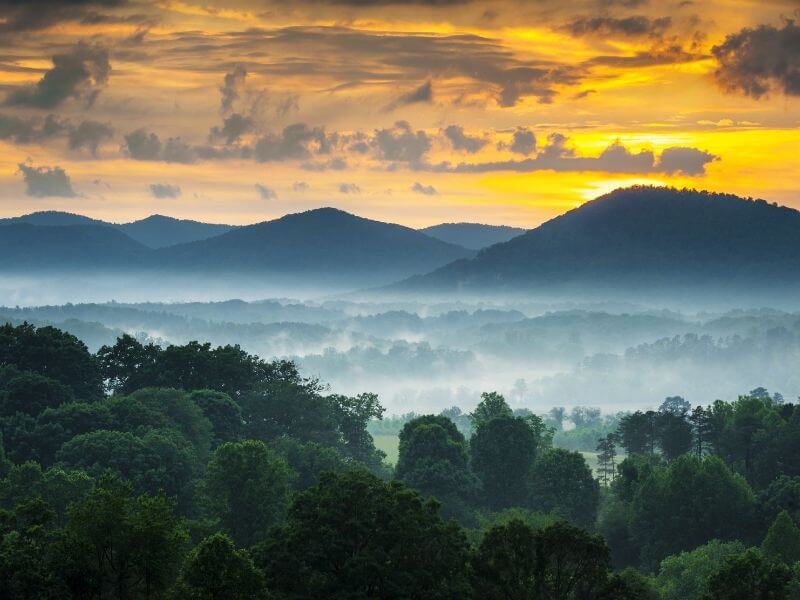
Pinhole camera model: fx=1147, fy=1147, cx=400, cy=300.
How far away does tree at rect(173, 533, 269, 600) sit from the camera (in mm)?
41406

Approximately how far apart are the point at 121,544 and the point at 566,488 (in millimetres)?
56361

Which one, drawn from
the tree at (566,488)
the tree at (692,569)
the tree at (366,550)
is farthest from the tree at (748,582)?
the tree at (566,488)

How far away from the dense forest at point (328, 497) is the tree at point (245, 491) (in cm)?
13

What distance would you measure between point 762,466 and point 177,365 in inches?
2217

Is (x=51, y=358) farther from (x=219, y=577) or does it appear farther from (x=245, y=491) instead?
(x=219, y=577)

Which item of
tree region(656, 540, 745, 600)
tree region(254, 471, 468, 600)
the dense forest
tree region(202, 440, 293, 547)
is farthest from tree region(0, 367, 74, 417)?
tree region(656, 540, 745, 600)

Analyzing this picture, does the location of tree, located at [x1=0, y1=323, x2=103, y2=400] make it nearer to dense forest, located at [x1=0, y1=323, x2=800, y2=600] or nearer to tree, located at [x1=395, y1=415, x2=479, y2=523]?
dense forest, located at [x1=0, y1=323, x2=800, y2=600]

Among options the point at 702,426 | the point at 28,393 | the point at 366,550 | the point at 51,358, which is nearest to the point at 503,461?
the point at 702,426

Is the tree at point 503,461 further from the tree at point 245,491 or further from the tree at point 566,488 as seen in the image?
the tree at point 245,491

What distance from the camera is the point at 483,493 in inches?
3994

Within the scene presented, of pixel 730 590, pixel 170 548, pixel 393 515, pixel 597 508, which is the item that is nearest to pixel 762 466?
pixel 597 508

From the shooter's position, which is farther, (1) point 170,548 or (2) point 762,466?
(2) point 762,466

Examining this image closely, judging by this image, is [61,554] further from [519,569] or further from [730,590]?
[730,590]

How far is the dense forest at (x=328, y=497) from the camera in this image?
152 feet
